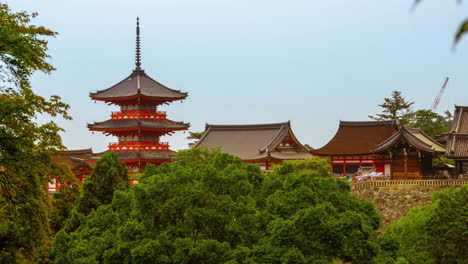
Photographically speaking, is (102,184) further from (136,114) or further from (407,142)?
(136,114)

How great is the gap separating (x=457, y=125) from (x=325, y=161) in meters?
9.07

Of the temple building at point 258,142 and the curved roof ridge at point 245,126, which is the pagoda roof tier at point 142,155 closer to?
the temple building at point 258,142

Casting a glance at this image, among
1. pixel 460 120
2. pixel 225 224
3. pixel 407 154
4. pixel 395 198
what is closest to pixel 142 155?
pixel 407 154

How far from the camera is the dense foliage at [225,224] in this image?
24906mm

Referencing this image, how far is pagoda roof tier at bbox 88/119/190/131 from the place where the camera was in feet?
188

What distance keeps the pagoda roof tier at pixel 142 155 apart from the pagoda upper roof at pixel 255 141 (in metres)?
4.89

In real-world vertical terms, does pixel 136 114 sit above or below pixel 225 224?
above

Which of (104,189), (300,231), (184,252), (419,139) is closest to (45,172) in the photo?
(184,252)

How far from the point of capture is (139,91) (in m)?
56.8

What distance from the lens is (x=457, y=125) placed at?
4934cm

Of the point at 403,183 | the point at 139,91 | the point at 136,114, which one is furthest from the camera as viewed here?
the point at 136,114

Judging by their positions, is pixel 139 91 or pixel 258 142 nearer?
pixel 139 91

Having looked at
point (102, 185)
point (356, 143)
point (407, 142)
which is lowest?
point (102, 185)

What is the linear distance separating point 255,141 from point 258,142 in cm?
45
